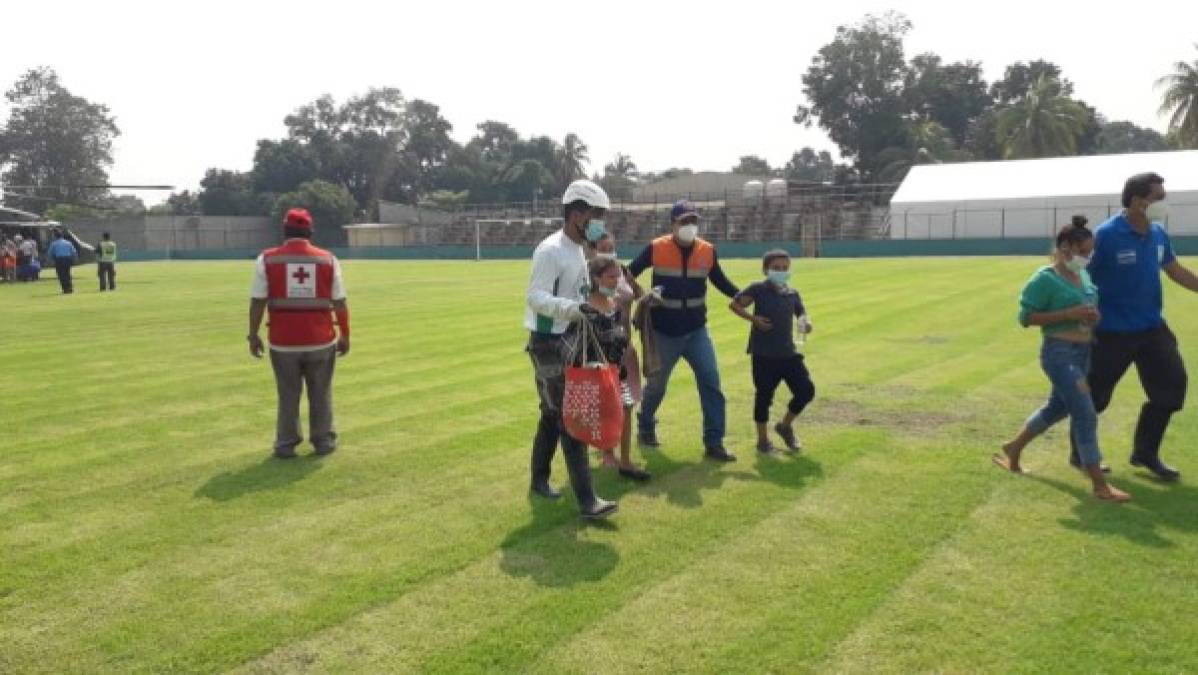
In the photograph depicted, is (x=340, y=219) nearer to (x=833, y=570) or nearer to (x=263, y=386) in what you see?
(x=263, y=386)

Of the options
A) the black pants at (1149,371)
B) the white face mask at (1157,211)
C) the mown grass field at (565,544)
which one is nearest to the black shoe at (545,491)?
the mown grass field at (565,544)

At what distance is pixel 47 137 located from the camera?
106 metres

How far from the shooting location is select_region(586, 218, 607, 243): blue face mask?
19.1 feet

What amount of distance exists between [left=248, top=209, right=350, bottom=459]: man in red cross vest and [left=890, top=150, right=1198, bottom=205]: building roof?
50253 millimetres

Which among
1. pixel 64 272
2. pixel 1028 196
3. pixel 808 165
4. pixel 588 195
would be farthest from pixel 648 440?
pixel 808 165

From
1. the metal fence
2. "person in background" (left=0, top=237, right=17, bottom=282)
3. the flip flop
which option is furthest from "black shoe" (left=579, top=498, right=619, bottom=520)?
the metal fence

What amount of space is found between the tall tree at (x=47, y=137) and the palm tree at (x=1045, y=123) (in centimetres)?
9411

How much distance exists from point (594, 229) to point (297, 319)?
2.92 meters

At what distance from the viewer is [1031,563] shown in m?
4.90

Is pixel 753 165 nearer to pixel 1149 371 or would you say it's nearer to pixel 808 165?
pixel 808 165

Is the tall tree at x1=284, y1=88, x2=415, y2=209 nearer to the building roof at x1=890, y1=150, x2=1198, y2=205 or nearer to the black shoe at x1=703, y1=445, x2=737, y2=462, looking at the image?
the building roof at x1=890, y1=150, x2=1198, y2=205

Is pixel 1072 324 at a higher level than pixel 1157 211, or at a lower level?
lower

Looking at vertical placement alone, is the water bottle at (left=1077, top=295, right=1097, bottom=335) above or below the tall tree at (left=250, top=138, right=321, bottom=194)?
below

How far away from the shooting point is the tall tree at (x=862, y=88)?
3356 inches
